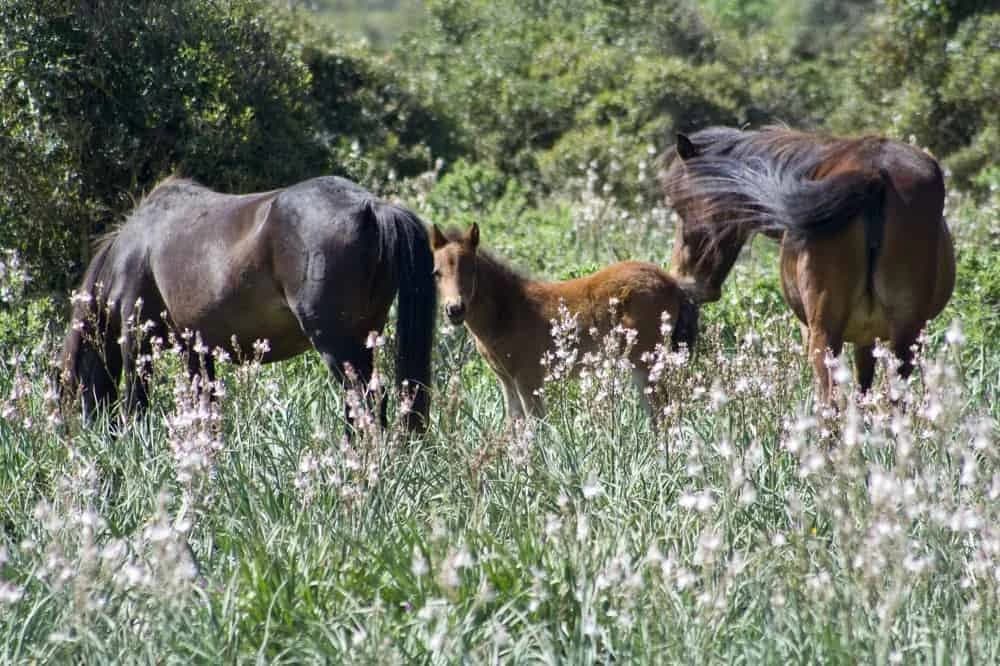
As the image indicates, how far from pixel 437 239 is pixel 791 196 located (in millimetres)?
1704

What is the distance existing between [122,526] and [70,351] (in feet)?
7.92

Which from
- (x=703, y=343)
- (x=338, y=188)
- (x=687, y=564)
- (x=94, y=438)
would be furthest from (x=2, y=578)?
(x=703, y=343)

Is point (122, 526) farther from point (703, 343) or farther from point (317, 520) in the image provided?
point (703, 343)

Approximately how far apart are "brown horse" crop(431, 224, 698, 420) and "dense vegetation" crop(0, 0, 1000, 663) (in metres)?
0.28

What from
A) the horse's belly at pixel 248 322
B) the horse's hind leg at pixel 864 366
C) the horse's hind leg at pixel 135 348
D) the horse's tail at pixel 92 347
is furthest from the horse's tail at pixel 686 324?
the horse's tail at pixel 92 347

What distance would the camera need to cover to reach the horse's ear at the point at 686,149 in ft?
25.8

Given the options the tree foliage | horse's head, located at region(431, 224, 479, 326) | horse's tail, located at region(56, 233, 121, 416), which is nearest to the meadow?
horse's head, located at region(431, 224, 479, 326)

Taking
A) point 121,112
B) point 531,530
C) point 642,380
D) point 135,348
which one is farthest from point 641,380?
point 121,112

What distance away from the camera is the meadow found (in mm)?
4082

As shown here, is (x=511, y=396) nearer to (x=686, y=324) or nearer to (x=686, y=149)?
(x=686, y=324)

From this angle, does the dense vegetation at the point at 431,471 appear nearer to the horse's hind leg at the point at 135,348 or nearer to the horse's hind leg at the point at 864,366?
the horse's hind leg at the point at 135,348

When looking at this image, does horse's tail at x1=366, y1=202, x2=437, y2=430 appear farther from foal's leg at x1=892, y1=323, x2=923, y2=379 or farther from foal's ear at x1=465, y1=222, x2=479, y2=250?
foal's leg at x1=892, y1=323, x2=923, y2=379

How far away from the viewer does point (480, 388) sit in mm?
8195

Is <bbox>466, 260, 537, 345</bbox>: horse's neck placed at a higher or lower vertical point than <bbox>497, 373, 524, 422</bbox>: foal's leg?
higher
